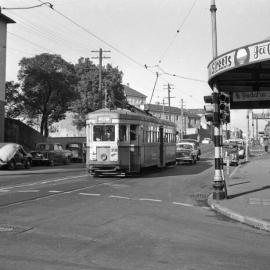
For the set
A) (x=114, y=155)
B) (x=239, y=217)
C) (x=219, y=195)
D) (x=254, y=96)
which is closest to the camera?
(x=239, y=217)

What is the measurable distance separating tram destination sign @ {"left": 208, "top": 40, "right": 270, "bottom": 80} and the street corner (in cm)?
373

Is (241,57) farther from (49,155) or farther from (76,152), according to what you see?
(76,152)

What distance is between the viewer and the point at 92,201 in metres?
14.9

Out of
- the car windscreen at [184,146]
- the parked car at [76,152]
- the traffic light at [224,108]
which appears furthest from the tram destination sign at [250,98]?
the parked car at [76,152]

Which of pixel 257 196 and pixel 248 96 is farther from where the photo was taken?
pixel 248 96

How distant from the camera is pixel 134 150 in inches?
972

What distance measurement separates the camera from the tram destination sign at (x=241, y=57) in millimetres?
12508

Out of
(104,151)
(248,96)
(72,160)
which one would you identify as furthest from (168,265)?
(72,160)

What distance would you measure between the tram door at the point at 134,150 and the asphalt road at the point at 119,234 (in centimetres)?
754

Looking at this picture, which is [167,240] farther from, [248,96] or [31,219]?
[248,96]

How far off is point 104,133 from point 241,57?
11984mm

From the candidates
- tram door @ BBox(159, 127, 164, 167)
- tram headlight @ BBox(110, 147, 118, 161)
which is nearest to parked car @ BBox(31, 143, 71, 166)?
tram door @ BBox(159, 127, 164, 167)

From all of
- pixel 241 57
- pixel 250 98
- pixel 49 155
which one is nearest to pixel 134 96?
pixel 49 155

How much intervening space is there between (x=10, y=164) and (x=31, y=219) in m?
21.7
